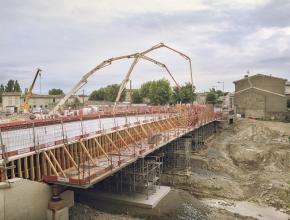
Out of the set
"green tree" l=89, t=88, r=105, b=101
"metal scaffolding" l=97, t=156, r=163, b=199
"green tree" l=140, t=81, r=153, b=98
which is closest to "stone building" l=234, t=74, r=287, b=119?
"green tree" l=140, t=81, r=153, b=98

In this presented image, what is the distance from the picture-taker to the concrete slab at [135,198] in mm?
20250

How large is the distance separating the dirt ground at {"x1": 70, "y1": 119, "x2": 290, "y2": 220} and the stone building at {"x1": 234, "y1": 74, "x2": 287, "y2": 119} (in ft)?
23.7

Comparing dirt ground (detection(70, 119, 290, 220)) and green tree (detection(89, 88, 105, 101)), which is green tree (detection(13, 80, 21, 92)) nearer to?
green tree (detection(89, 88, 105, 101))

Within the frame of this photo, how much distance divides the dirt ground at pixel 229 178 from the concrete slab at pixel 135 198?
1.41ft

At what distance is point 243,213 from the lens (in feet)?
74.7

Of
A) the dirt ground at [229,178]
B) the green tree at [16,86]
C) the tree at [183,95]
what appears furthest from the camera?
the green tree at [16,86]

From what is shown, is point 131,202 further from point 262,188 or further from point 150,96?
point 150,96

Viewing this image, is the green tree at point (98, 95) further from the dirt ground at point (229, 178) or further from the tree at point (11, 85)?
the dirt ground at point (229, 178)

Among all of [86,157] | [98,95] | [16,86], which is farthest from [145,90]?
[86,157]

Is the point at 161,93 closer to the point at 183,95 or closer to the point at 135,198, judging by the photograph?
the point at 183,95

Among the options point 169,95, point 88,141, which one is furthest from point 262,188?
point 169,95

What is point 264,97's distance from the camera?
56.1 metres

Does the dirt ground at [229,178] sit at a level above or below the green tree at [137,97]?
below

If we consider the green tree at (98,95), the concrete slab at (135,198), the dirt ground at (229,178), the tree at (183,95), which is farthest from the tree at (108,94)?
Result: the concrete slab at (135,198)
